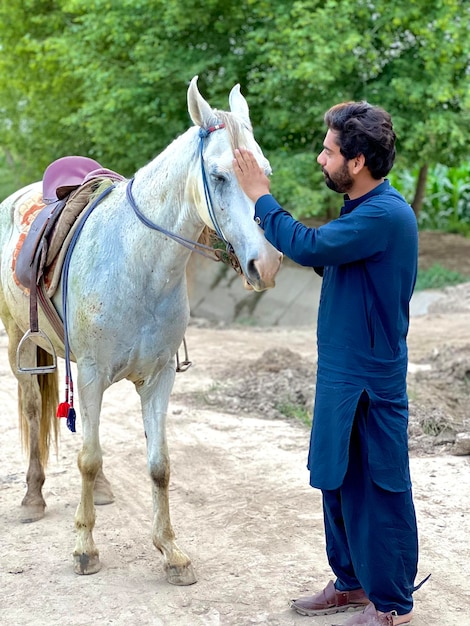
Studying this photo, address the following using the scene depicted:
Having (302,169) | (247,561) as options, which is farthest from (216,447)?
(302,169)

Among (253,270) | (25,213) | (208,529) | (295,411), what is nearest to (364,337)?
(253,270)

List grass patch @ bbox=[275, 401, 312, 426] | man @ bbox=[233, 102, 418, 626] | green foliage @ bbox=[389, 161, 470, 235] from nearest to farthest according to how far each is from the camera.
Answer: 1. man @ bbox=[233, 102, 418, 626]
2. grass patch @ bbox=[275, 401, 312, 426]
3. green foliage @ bbox=[389, 161, 470, 235]

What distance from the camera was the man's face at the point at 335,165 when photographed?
3.01 metres

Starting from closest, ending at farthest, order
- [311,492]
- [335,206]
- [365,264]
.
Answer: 1. [365,264]
2. [311,492]
3. [335,206]

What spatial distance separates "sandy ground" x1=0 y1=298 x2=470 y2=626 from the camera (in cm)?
365

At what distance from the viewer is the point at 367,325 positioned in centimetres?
306

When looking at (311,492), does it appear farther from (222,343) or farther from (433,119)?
(433,119)

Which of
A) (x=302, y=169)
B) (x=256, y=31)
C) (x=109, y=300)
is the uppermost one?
(x=256, y=31)

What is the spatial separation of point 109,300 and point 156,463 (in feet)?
2.78

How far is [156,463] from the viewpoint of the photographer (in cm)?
405

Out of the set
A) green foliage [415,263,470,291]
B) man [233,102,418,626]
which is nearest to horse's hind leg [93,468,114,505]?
man [233,102,418,626]

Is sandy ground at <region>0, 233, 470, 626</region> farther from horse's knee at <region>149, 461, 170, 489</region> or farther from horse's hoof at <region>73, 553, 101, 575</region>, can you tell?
horse's knee at <region>149, 461, 170, 489</region>

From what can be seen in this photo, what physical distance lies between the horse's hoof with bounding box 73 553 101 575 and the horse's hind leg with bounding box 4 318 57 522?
91 centimetres

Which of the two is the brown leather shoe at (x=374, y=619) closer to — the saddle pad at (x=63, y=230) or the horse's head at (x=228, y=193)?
the horse's head at (x=228, y=193)
